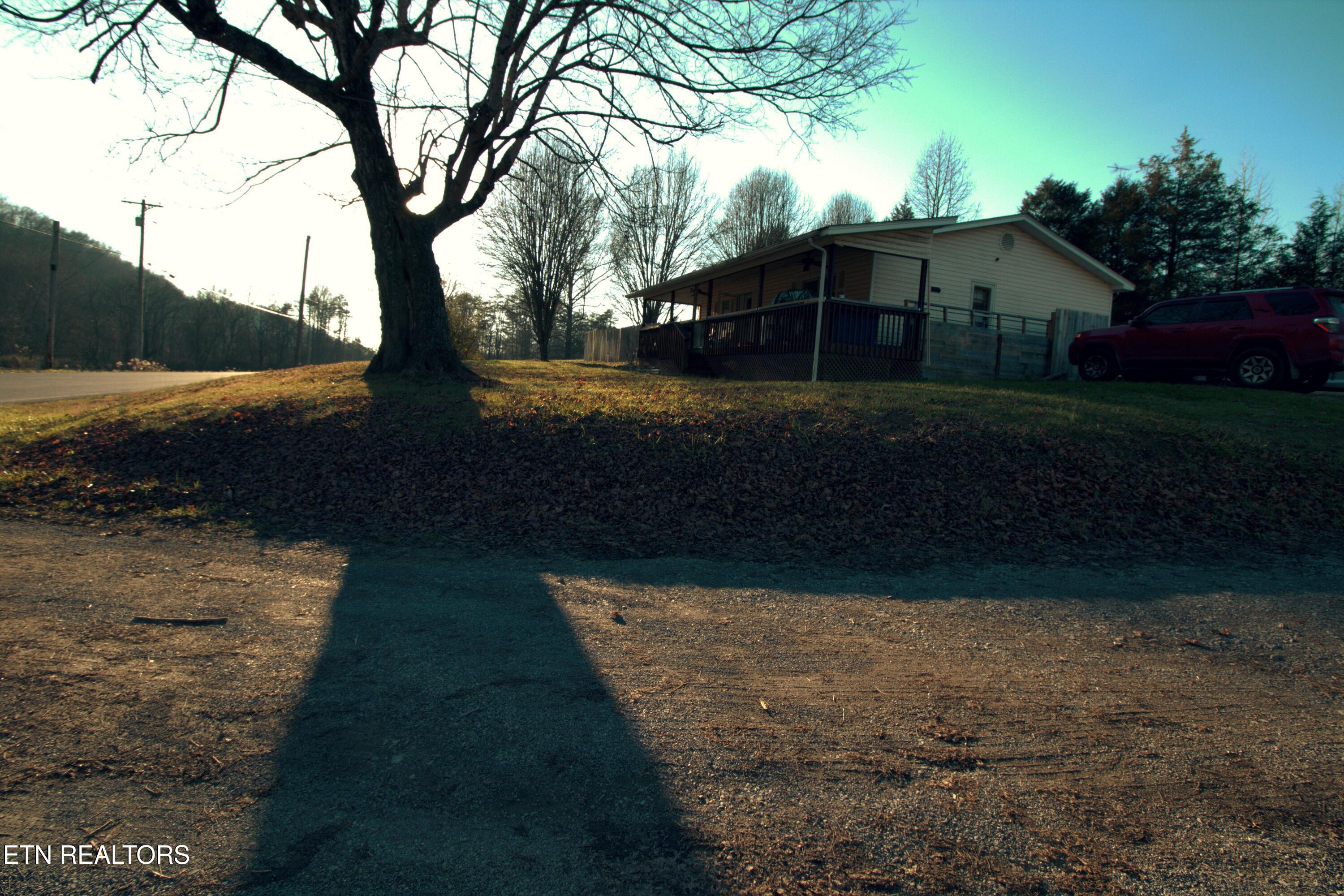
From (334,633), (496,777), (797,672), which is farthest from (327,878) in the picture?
(797,672)

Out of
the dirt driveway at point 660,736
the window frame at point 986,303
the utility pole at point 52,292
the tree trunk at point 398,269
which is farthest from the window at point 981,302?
the utility pole at point 52,292

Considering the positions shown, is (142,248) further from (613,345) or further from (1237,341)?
(1237,341)

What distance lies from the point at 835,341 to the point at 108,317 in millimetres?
61559

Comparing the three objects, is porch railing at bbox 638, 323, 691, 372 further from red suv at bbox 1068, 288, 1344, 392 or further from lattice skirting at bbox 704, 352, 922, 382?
red suv at bbox 1068, 288, 1344, 392

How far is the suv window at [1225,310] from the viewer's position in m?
12.4

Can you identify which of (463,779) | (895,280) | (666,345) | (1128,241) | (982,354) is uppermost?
(1128,241)

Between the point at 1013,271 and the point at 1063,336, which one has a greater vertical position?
the point at 1013,271

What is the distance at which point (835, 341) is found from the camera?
14633 mm

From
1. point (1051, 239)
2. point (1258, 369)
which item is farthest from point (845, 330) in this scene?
point (1051, 239)

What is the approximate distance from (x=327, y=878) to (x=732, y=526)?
415 centimetres

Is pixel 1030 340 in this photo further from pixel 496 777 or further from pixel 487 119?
pixel 496 777

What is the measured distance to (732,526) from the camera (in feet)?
18.7

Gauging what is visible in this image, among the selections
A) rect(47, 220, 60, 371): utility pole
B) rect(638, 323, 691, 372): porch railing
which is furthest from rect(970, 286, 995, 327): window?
rect(47, 220, 60, 371): utility pole

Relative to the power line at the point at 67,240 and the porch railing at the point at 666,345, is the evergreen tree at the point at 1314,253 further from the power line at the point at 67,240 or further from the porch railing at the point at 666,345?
the power line at the point at 67,240
